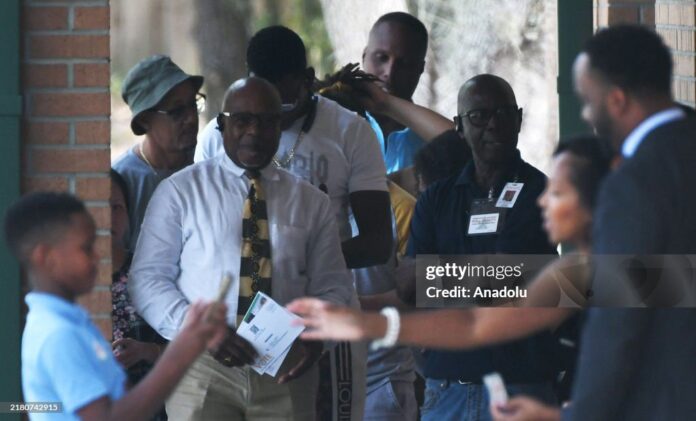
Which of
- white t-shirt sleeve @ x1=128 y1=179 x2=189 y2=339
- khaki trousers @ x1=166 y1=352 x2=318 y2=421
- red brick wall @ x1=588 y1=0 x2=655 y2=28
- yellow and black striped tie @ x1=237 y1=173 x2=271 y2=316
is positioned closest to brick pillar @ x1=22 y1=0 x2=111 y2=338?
white t-shirt sleeve @ x1=128 y1=179 x2=189 y2=339

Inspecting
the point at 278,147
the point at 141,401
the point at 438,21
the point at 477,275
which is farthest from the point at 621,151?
the point at 438,21

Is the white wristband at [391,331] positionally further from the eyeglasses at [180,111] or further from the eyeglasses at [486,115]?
the eyeglasses at [180,111]

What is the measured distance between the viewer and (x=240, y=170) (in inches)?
208

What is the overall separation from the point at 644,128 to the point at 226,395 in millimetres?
2175

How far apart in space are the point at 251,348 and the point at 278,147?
0.96 meters

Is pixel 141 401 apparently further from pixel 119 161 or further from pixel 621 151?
pixel 119 161

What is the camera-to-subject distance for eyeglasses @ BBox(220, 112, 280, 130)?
205 inches

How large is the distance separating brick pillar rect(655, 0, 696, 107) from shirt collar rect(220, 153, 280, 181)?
1.88m

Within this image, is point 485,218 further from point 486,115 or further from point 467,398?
point 467,398

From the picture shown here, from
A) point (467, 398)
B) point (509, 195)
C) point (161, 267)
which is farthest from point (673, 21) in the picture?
point (161, 267)

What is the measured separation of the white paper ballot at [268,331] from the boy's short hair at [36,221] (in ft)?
4.30

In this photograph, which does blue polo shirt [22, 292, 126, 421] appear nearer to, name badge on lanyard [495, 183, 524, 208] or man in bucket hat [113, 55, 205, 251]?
name badge on lanyard [495, 183, 524, 208]

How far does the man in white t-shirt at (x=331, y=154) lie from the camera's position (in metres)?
5.75

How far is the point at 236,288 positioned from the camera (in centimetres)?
509
